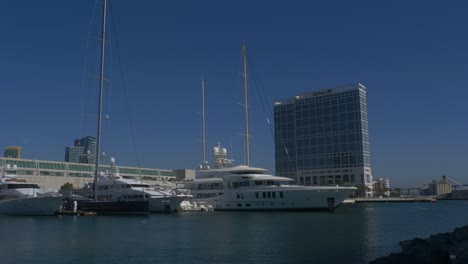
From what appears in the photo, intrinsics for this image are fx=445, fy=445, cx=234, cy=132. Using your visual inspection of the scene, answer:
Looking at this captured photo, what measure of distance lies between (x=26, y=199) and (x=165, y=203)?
20.6 meters

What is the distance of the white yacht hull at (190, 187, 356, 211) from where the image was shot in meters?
69.4

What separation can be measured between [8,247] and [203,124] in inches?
2607

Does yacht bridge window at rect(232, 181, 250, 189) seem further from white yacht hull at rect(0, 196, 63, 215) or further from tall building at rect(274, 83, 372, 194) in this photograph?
tall building at rect(274, 83, 372, 194)

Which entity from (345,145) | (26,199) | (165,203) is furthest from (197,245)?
(345,145)

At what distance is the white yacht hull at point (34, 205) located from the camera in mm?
65375

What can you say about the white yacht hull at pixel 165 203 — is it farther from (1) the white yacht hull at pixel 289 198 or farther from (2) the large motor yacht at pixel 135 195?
(1) the white yacht hull at pixel 289 198

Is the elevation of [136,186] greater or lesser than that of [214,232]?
greater

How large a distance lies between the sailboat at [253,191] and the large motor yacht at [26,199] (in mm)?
26915

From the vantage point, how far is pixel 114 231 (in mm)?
40906

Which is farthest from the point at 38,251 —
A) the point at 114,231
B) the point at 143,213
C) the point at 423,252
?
the point at 143,213

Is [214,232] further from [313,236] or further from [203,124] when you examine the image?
[203,124]

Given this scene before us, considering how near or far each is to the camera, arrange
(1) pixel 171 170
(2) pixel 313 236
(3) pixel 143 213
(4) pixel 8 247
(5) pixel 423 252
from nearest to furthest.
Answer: (5) pixel 423 252
(4) pixel 8 247
(2) pixel 313 236
(3) pixel 143 213
(1) pixel 171 170

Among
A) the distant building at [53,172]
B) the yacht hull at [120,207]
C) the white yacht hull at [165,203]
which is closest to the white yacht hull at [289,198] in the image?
the white yacht hull at [165,203]

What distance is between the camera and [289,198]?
7069 cm
